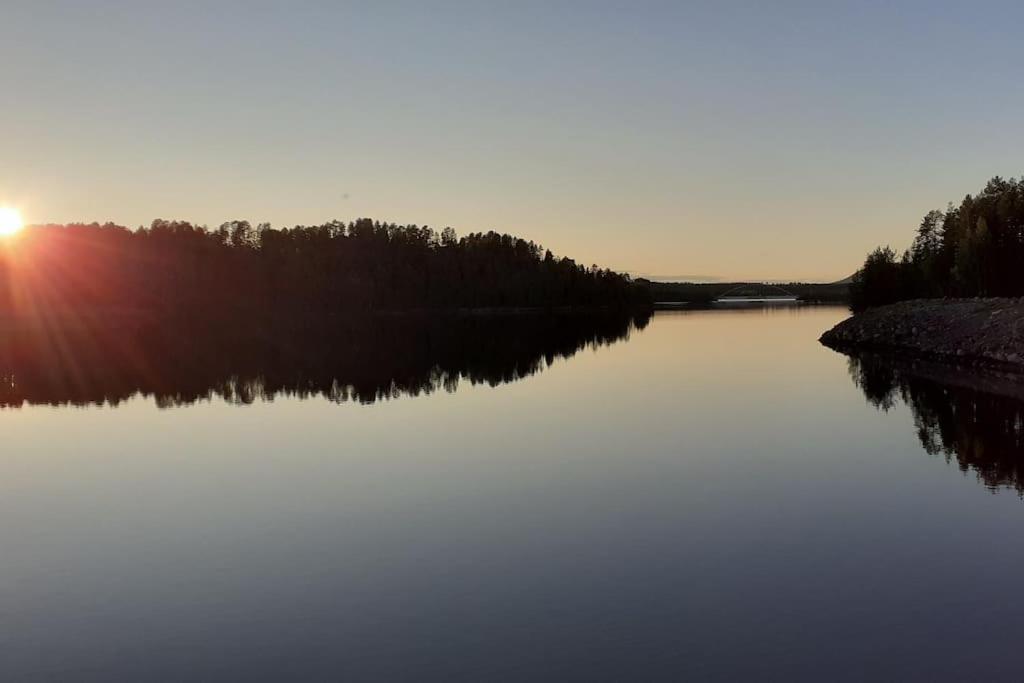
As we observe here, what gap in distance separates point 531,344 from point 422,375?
108 feet

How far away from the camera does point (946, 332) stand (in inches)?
2232

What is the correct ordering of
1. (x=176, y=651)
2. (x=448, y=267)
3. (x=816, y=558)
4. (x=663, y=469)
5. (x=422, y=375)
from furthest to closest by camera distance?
(x=448, y=267) < (x=422, y=375) < (x=663, y=469) < (x=816, y=558) < (x=176, y=651)

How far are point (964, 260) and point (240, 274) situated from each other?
140m

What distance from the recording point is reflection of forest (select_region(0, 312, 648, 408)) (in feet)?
120

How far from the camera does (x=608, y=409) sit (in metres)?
31.0

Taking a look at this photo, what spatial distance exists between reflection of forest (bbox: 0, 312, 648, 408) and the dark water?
15.8ft

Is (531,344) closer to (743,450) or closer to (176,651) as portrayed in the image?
(743,450)

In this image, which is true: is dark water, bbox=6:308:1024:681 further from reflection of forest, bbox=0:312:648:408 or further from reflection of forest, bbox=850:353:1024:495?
reflection of forest, bbox=0:312:648:408

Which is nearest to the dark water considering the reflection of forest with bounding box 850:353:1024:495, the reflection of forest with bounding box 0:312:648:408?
the reflection of forest with bounding box 850:353:1024:495

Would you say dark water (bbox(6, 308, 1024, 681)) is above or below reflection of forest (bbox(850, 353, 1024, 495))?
above

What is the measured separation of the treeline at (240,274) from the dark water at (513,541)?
128 m

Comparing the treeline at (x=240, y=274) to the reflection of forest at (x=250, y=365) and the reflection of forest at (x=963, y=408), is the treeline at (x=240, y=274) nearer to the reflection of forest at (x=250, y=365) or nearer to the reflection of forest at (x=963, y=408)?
the reflection of forest at (x=250, y=365)

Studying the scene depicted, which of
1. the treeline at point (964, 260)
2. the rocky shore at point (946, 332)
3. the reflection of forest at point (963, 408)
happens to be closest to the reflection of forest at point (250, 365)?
the reflection of forest at point (963, 408)

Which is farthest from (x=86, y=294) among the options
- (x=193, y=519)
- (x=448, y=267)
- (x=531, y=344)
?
(x=193, y=519)
